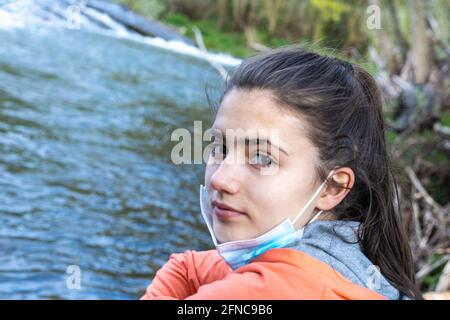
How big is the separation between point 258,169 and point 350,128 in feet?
0.95

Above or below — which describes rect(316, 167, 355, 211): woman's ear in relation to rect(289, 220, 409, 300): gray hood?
above

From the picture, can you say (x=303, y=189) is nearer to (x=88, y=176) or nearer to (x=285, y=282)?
(x=285, y=282)

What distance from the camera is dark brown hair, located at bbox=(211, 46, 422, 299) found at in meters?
1.44

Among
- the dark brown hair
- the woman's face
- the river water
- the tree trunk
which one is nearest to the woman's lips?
the woman's face

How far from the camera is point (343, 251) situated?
1294 millimetres

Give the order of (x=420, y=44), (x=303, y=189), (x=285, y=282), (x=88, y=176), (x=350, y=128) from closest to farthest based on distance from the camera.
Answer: (x=285, y=282), (x=303, y=189), (x=350, y=128), (x=88, y=176), (x=420, y=44)

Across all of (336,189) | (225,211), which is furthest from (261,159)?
(336,189)

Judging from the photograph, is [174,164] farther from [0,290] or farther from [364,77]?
[364,77]

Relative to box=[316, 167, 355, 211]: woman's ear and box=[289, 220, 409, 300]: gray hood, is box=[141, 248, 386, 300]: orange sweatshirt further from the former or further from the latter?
box=[316, 167, 355, 211]: woman's ear

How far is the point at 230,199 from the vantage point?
1.35 meters

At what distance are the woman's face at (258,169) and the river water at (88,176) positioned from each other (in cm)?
82

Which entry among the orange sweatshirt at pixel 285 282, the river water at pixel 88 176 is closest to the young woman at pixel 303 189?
the orange sweatshirt at pixel 285 282

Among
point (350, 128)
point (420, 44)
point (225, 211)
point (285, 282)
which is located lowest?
point (285, 282)

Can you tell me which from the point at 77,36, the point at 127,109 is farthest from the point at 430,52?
the point at 77,36
